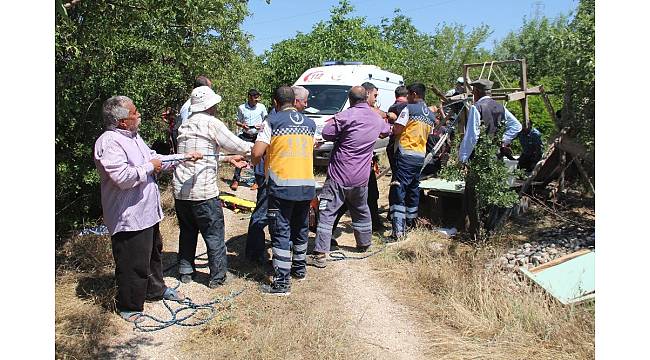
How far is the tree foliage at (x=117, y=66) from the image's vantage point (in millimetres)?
5359

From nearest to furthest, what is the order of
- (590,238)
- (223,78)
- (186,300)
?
(186,300) < (590,238) < (223,78)

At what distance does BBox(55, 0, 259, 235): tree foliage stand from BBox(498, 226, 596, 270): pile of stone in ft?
14.5

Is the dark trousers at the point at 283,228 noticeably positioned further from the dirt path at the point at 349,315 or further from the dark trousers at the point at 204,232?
the dark trousers at the point at 204,232

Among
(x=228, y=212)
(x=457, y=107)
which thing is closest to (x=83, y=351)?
(x=228, y=212)

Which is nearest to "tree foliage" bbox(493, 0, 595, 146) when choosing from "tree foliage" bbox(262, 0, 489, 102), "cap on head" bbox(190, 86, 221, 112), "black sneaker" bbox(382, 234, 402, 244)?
"black sneaker" bbox(382, 234, 402, 244)

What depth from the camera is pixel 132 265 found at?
15.9ft

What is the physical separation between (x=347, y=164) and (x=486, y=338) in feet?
8.38

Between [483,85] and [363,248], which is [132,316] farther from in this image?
[483,85]

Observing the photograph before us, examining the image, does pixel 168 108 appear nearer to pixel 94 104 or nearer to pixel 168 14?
pixel 94 104

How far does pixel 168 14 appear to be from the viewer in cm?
615

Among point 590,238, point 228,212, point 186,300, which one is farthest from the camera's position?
point 228,212

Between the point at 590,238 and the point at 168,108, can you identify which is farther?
the point at 168,108

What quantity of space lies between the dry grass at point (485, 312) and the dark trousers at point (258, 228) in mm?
1410

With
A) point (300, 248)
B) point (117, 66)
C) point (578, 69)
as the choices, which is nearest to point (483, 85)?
point (578, 69)
